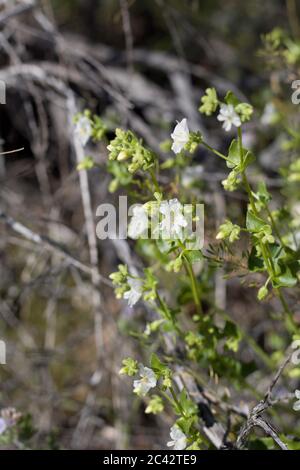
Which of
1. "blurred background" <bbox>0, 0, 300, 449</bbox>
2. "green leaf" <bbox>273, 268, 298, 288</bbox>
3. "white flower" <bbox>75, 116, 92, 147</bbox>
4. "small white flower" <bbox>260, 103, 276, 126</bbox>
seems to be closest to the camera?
"green leaf" <bbox>273, 268, 298, 288</bbox>

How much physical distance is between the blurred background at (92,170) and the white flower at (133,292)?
1.13 ft

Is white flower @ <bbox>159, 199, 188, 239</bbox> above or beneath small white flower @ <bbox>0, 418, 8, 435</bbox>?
above

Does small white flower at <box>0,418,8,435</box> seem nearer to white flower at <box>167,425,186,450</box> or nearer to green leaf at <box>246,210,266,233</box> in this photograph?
white flower at <box>167,425,186,450</box>

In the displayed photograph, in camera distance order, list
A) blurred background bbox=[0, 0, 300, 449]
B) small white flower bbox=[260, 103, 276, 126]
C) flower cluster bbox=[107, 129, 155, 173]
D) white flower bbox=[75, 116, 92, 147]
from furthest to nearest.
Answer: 1. small white flower bbox=[260, 103, 276, 126]
2. blurred background bbox=[0, 0, 300, 449]
3. white flower bbox=[75, 116, 92, 147]
4. flower cluster bbox=[107, 129, 155, 173]

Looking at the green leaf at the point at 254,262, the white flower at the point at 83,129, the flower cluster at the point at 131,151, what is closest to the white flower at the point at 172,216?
the flower cluster at the point at 131,151

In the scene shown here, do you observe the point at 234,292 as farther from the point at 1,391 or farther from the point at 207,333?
the point at 207,333

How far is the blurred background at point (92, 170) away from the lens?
227cm

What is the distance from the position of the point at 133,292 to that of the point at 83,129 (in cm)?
45

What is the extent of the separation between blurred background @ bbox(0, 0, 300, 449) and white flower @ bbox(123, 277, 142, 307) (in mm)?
346

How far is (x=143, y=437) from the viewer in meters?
2.52

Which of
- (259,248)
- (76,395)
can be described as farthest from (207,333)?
(76,395)

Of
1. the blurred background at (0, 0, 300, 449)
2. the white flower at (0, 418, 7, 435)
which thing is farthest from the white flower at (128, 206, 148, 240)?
the white flower at (0, 418, 7, 435)

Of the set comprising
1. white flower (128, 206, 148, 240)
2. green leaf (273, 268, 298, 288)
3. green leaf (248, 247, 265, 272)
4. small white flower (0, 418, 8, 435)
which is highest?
white flower (128, 206, 148, 240)

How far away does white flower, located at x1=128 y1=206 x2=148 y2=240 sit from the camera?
4.67 ft
